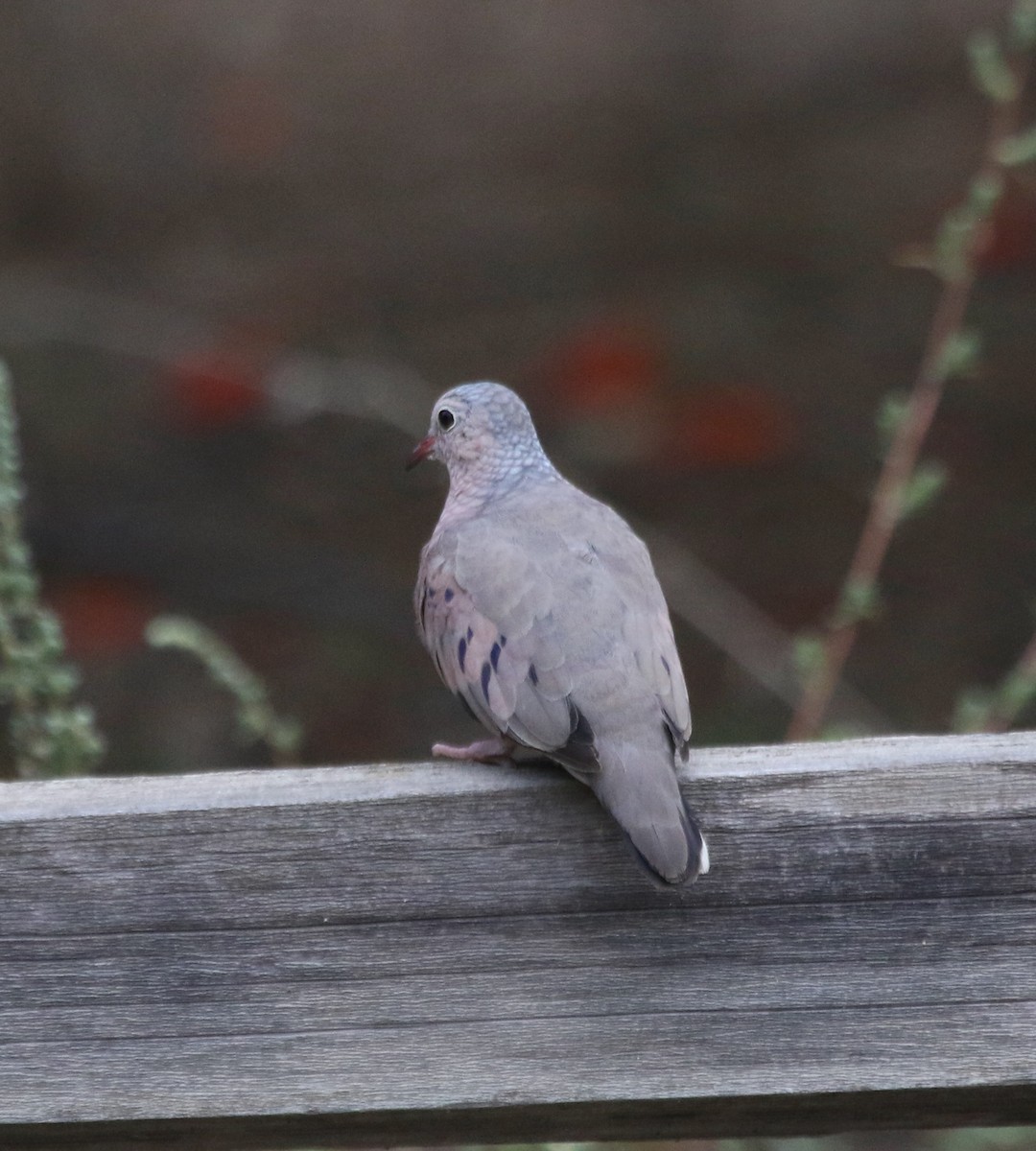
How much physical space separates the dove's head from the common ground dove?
19 cm

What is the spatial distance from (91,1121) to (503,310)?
5.03 metres

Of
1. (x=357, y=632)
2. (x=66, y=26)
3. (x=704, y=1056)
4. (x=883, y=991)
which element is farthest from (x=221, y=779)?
(x=66, y=26)

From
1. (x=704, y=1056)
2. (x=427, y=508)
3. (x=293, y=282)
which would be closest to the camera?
(x=704, y=1056)

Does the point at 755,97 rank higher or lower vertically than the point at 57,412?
higher

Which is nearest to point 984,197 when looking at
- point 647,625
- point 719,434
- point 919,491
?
point 919,491

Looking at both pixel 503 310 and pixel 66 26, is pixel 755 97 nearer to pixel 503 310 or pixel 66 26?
pixel 503 310

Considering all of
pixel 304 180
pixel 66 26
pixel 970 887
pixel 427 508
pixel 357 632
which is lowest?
pixel 970 887

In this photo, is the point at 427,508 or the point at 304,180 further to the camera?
the point at 304,180

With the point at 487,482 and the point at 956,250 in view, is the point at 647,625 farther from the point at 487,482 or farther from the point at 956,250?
the point at 956,250

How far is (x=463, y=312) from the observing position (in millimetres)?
6477

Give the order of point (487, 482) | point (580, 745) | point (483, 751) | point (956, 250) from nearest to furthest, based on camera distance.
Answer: point (580, 745) → point (483, 751) → point (956, 250) → point (487, 482)

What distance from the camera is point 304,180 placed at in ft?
22.1

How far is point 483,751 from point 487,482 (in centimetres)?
76

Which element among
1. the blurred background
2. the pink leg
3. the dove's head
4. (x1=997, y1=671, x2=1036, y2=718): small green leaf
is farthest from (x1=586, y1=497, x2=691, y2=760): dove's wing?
the blurred background
